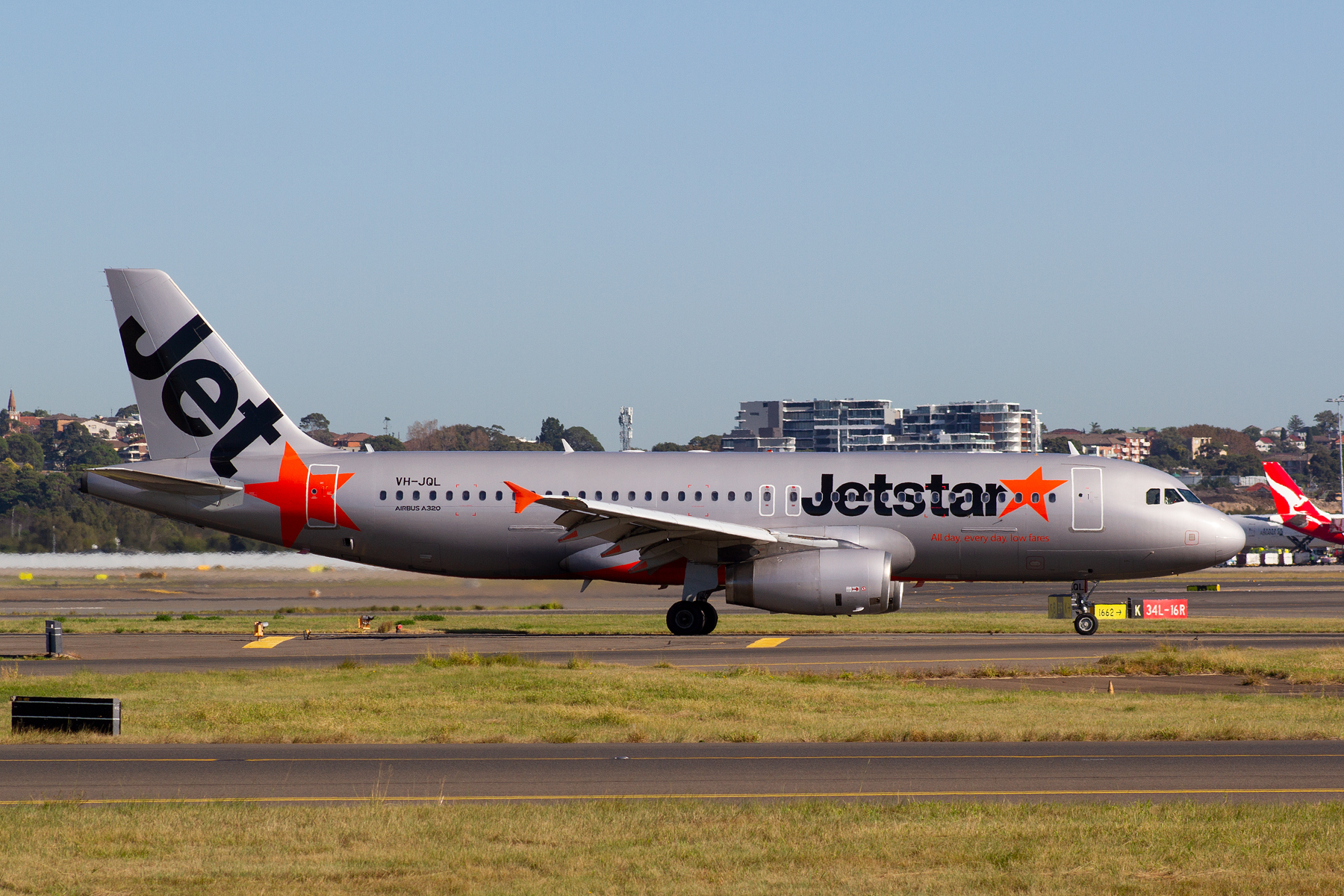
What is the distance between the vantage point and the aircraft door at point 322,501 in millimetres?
34750

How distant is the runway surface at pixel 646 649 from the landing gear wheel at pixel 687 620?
0.51 meters

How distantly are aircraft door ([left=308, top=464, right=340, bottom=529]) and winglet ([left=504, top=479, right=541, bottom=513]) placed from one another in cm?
445

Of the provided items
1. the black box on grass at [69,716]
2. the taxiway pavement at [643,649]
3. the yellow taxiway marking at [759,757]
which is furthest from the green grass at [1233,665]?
the black box on grass at [69,716]

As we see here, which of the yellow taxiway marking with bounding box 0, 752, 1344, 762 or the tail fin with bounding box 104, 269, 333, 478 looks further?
the tail fin with bounding box 104, 269, 333, 478

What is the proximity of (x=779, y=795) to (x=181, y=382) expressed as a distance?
26.0m

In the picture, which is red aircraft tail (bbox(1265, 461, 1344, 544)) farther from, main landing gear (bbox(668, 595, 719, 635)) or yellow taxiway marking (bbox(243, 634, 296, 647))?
yellow taxiway marking (bbox(243, 634, 296, 647))

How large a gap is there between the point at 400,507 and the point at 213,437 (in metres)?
→ 5.31

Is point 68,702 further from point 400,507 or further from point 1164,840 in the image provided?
point 400,507

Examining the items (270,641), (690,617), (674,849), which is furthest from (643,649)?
(674,849)

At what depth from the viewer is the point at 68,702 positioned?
18.7 metres

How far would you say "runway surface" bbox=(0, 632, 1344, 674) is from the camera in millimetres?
27891

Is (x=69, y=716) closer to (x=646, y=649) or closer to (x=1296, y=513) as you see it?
(x=646, y=649)

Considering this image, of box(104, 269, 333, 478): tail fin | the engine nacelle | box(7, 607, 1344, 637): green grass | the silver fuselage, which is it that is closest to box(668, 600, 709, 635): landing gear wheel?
box(7, 607, 1344, 637): green grass

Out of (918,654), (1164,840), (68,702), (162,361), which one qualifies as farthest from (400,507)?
(1164,840)
